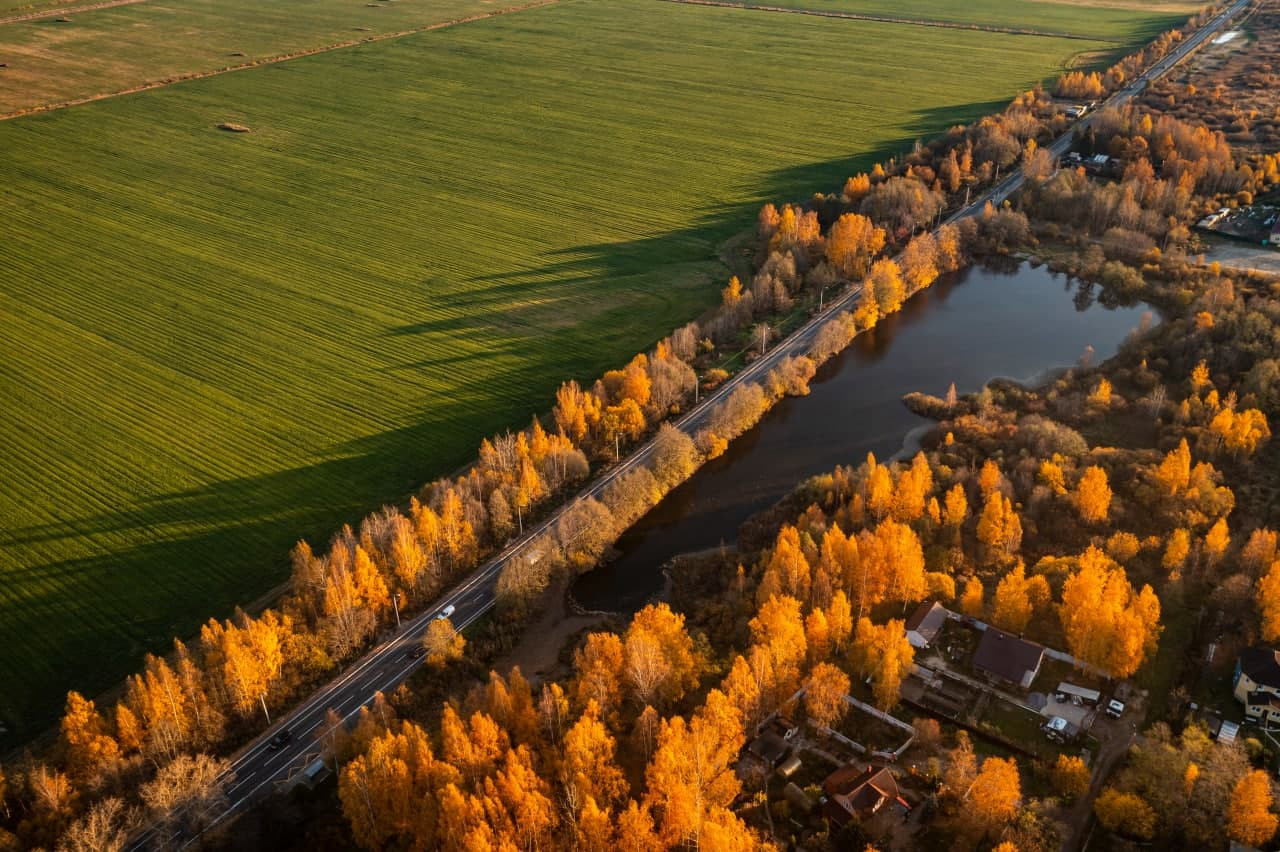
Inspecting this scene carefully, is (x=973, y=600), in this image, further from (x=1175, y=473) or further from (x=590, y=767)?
(x=590, y=767)

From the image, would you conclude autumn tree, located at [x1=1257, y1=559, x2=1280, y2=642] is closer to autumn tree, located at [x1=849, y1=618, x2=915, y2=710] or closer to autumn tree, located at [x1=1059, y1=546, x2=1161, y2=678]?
autumn tree, located at [x1=1059, y1=546, x2=1161, y2=678]

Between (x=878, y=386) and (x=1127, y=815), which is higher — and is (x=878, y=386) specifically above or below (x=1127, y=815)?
above

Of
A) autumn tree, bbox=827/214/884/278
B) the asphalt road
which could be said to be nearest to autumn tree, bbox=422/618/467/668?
the asphalt road

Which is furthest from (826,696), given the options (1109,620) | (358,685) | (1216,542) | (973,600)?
(1216,542)

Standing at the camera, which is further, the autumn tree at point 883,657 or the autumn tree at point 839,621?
the autumn tree at point 839,621

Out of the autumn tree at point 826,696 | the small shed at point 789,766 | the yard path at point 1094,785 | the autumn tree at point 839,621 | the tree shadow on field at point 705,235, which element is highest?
the tree shadow on field at point 705,235

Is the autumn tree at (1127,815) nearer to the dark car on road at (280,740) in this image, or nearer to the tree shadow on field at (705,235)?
the dark car on road at (280,740)

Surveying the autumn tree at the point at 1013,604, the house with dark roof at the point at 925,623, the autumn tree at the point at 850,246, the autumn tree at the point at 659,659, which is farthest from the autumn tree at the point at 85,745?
the autumn tree at the point at 850,246
